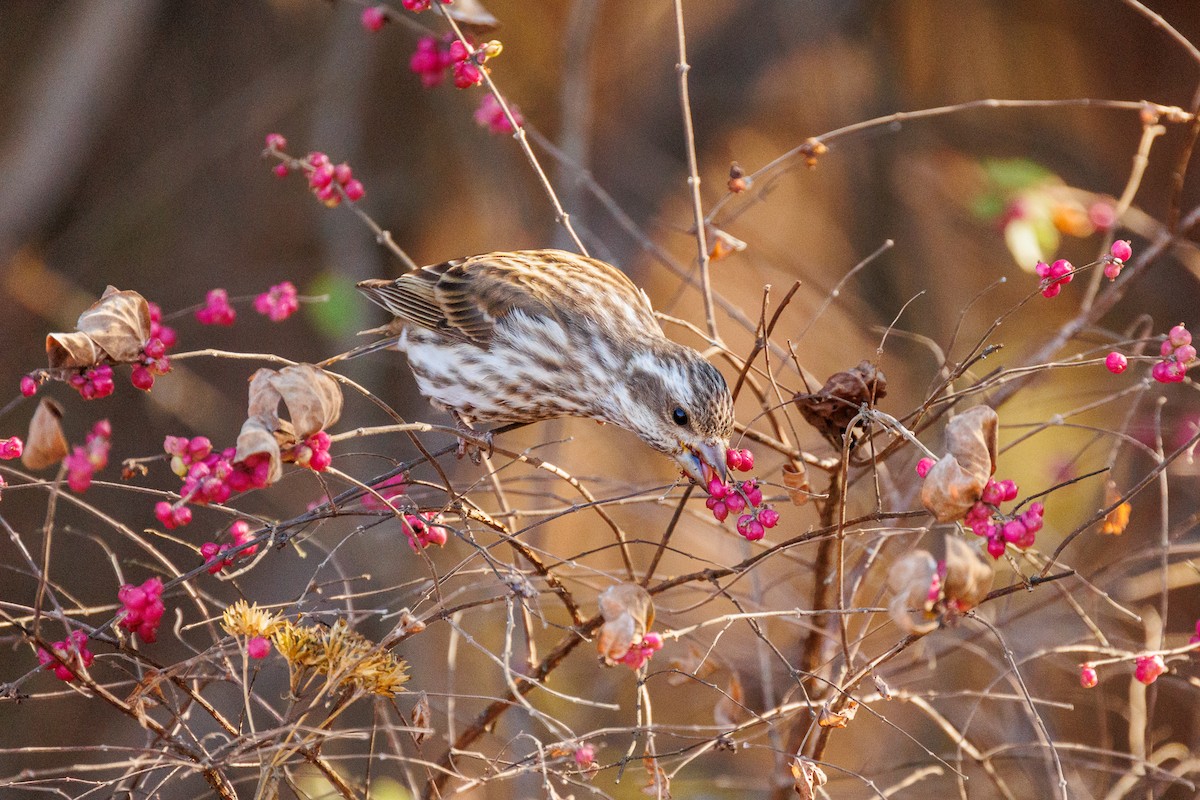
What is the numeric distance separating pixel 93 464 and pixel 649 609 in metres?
0.99

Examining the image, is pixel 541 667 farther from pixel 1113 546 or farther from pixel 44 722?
pixel 44 722

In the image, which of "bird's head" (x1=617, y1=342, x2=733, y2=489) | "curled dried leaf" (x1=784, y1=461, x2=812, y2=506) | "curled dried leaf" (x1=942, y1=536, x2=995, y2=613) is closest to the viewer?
"curled dried leaf" (x1=942, y1=536, x2=995, y2=613)

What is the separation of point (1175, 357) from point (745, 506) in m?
0.92

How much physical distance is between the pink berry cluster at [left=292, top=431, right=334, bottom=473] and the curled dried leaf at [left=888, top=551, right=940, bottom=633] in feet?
3.41

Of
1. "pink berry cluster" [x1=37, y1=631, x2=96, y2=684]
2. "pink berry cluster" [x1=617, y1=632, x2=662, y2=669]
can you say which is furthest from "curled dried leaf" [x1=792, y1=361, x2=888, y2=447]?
"pink berry cluster" [x1=37, y1=631, x2=96, y2=684]

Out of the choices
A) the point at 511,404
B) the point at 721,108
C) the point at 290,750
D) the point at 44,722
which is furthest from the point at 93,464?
the point at 721,108

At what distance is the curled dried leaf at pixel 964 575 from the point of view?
1.64 metres

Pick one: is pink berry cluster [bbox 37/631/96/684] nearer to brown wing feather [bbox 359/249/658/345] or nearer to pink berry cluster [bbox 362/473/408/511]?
pink berry cluster [bbox 362/473/408/511]

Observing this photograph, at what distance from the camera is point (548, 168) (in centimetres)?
704

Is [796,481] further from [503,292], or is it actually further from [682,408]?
[503,292]

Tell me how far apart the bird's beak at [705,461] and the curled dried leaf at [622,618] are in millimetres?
821

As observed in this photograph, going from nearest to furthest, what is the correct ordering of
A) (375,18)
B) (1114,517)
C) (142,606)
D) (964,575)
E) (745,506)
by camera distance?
(964,575), (142,606), (745,506), (1114,517), (375,18)

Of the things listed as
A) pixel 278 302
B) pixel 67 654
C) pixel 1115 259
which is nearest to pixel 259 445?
pixel 67 654

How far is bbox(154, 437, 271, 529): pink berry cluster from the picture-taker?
1.89 metres
